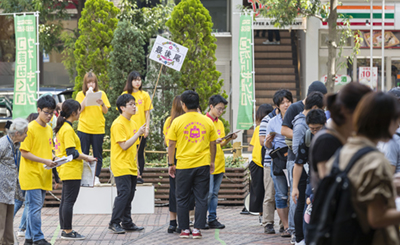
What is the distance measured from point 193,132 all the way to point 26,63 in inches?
280

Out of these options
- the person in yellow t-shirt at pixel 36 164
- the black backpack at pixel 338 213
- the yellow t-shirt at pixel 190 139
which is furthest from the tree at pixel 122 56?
the black backpack at pixel 338 213

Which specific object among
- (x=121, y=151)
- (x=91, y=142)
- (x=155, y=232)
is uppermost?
→ (x=121, y=151)

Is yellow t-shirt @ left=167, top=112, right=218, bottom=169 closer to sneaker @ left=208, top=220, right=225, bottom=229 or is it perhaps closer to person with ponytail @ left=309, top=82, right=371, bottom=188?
sneaker @ left=208, top=220, right=225, bottom=229

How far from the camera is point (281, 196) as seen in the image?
6879 millimetres

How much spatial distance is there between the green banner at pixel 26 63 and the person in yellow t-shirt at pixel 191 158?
6.48 metres

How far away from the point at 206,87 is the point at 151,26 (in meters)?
4.44

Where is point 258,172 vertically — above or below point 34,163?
below

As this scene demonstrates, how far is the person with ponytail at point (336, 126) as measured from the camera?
8.89 ft

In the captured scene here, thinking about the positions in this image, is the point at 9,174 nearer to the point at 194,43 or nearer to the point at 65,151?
→ the point at 65,151

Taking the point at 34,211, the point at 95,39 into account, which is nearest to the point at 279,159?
the point at 34,211

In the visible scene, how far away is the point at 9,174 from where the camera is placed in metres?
5.77

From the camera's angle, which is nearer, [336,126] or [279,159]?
[336,126]

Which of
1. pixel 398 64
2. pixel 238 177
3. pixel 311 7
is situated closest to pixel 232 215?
pixel 238 177

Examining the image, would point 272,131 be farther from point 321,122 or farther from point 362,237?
point 362,237
